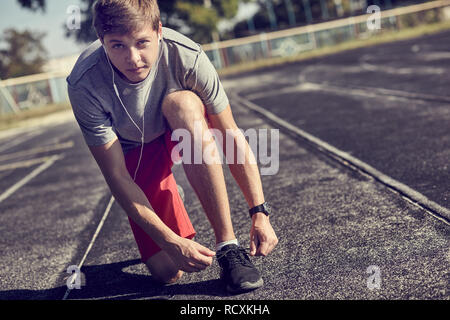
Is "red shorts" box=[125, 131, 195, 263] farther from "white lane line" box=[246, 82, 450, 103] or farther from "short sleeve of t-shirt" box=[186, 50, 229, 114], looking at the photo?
"white lane line" box=[246, 82, 450, 103]

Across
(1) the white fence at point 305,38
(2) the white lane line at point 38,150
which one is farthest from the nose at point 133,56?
(1) the white fence at point 305,38

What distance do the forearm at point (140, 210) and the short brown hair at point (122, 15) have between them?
2.48ft

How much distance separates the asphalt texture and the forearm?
0.38 m

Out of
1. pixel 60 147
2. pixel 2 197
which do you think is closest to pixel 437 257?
pixel 2 197

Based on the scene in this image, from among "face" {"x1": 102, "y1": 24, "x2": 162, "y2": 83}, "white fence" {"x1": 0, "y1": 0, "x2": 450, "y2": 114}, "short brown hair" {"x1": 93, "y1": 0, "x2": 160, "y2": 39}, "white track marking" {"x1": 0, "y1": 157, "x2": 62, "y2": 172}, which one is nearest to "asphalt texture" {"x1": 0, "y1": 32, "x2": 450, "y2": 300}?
"white track marking" {"x1": 0, "y1": 157, "x2": 62, "y2": 172}

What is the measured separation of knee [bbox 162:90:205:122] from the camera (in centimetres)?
274

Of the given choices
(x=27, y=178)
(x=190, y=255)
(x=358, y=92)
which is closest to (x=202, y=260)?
(x=190, y=255)

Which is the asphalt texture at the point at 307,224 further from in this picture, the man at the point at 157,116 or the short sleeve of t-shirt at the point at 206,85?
the short sleeve of t-shirt at the point at 206,85

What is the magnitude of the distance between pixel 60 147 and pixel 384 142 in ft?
23.8

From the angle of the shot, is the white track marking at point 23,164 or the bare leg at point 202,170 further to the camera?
the white track marking at point 23,164

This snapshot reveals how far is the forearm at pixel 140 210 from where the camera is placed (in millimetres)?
2600

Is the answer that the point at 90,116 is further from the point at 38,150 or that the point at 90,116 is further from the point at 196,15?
the point at 196,15

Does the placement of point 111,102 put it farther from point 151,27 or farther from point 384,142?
point 384,142

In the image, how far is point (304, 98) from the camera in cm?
1056
